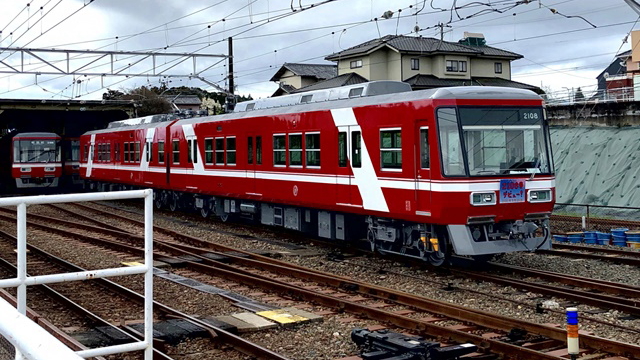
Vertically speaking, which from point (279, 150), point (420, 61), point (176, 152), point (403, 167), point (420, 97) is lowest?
point (403, 167)

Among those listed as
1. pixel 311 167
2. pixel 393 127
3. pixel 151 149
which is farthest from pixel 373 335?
pixel 151 149

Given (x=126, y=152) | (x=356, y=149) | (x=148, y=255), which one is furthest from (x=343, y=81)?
(x=148, y=255)

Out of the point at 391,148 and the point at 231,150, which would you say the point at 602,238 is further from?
the point at 231,150

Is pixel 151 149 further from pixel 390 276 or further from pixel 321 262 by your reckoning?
pixel 390 276

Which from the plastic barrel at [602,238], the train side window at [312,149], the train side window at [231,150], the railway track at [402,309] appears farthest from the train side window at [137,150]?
the plastic barrel at [602,238]

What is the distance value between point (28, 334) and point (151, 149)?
23625mm

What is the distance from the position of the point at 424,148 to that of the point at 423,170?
0.36 m

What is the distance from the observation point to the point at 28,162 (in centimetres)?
3553

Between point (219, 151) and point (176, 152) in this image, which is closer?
point (219, 151)

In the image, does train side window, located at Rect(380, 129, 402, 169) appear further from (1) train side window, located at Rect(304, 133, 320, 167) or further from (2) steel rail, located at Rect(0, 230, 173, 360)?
(2) steel rail, located at Rect(0, 230, 173, 360)

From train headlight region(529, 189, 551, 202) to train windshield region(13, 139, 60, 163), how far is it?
95.9 feet

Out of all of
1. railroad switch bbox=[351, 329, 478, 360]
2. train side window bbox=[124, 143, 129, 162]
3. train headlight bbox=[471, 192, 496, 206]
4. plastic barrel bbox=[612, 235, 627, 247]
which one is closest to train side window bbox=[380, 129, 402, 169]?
train headlight bbox=[471, 192, 496, 206]

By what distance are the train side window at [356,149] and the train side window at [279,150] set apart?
9.57 feet

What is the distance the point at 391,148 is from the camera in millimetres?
12672
